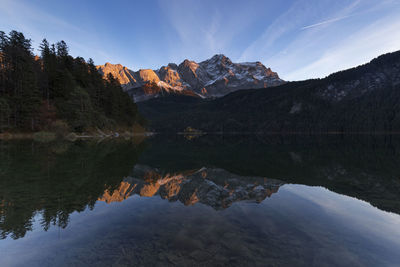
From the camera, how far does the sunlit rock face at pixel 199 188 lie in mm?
11002

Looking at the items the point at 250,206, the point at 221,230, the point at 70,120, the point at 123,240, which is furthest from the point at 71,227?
the point at 70,120

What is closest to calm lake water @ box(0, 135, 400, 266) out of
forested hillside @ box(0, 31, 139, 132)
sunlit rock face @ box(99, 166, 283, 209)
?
sunlit rock face @ box(99, 166, 283, 209)

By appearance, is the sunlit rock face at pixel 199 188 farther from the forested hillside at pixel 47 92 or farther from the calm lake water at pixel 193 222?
the forested hillside at pixel 47 92

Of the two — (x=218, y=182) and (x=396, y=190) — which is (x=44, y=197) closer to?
(x=218, y=182)

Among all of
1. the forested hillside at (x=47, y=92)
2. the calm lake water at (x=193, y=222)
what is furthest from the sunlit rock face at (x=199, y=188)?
the forested hillside at (x=47, y=92)

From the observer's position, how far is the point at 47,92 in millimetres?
75000

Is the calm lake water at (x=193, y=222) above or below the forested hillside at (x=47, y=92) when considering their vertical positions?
below

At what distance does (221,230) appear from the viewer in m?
7.05

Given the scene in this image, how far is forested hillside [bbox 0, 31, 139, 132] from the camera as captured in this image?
6378 centimetres

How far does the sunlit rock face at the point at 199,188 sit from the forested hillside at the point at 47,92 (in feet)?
215

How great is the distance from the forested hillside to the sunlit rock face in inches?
2574

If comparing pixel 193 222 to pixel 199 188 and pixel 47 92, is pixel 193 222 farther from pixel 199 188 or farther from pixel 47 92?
pixel 47 92

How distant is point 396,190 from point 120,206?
16112mm

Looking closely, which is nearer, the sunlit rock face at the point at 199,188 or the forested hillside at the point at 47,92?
the sunlit rock face at the point at 199,188
